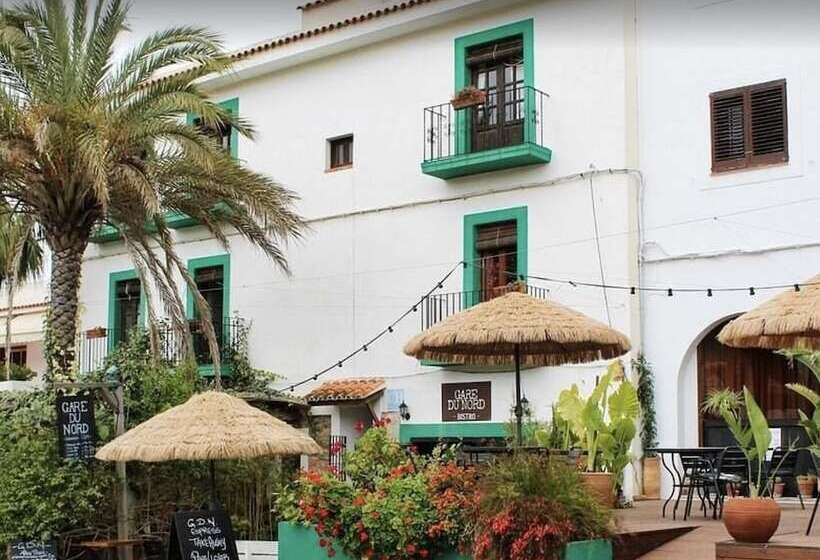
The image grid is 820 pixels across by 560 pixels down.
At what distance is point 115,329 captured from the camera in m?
26.1

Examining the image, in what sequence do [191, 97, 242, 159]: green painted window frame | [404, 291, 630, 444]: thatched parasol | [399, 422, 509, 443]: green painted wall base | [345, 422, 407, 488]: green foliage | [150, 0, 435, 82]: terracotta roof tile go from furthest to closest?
[191, 97, 242, 159]: green painted window frame < [150, 0, 435, 82]: terracotta roof tile < [399, 422, 509, 443]: green painted wall base < [345, 422, 407, 488]: green foliage < [404, 291, 630, 444]: thatched parasol

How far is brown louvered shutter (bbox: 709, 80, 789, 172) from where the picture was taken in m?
18.1

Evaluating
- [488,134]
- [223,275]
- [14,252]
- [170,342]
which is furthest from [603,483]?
[223,275]

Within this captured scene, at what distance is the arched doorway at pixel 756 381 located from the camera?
58.0ft

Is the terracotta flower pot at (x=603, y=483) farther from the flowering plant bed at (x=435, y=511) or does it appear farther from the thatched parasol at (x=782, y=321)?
the thatched parasol at (x=782, y=321)

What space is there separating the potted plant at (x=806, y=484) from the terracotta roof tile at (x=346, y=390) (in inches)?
292

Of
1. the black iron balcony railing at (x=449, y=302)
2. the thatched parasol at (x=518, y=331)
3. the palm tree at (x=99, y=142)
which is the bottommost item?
the thatched parasol at (x=518, y=331)

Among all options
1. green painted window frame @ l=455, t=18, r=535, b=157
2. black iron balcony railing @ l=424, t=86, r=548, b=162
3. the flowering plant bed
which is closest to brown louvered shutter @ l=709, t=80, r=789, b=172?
black iron balcony railing @ l=424, t=86, r=548, b=162

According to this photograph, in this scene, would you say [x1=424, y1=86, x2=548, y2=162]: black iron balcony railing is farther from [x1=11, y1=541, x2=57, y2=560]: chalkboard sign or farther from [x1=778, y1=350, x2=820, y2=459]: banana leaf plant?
[x1=11, y1=541, x2=57, y2=560]: chalkboard sign

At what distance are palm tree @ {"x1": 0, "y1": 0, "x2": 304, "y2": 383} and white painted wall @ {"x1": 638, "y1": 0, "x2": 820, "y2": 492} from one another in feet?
18.8

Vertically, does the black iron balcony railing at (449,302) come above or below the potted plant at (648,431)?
above

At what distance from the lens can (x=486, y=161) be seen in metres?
20.2

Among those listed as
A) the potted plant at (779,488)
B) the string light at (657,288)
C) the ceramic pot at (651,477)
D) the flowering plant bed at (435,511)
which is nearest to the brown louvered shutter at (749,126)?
the string light at (657,288)

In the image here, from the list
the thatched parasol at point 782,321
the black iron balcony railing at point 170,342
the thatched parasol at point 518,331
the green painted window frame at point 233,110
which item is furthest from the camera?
the green painted window frame at point 233,110
